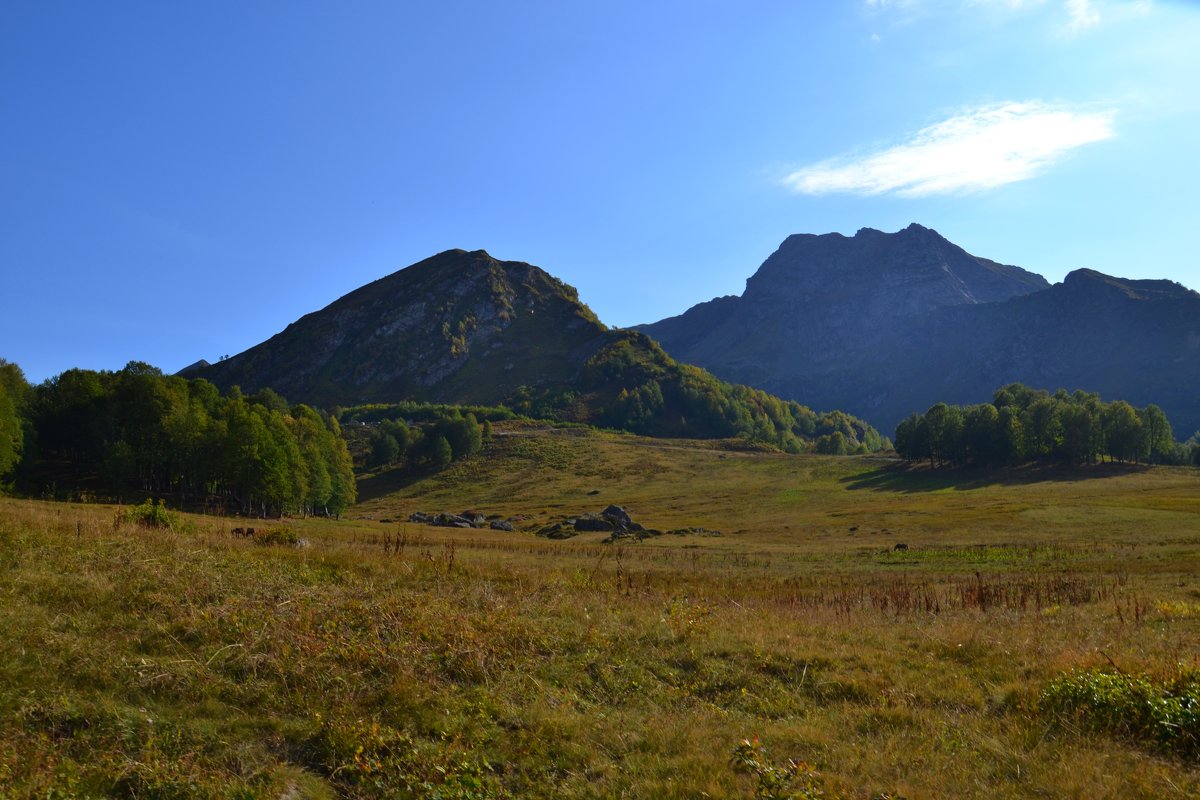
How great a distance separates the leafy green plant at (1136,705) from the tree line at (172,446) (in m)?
66.1

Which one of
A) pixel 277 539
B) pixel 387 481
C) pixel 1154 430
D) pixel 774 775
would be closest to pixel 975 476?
pixel 1154 430

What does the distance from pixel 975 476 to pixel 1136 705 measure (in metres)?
123

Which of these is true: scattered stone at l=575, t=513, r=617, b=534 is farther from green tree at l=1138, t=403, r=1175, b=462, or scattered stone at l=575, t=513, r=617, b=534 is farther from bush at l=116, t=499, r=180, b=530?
green tree at l=1138, t=403, r=1175, b=462

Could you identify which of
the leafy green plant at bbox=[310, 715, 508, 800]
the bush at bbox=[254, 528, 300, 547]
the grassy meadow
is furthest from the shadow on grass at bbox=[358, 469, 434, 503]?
the leafy green plant at bbox=[310, 715, 508, 800]

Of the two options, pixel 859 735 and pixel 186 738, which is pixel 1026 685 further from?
pixel 186 738

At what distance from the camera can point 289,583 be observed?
514 inches

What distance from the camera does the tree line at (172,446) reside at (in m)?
66.6

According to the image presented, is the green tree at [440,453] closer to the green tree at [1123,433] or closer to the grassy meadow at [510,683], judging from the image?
the green tree at [1123,433]

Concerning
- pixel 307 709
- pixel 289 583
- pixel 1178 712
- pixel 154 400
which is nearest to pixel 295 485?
pixel 154 400

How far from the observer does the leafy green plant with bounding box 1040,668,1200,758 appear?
340 inches

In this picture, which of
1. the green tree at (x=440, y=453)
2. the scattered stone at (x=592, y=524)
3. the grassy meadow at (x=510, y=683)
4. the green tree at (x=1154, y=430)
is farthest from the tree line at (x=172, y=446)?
the green tree at (x=1154, y=430)

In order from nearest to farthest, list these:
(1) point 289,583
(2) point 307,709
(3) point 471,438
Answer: (2) point 307,709 → (1) point 289,583 → (3) point 471,438

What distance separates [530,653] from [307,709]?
11.3ft

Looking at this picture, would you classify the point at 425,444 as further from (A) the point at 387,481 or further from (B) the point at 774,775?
(B) the point at 774,775
